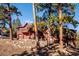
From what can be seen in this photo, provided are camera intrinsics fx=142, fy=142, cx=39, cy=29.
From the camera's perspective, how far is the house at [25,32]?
157cm

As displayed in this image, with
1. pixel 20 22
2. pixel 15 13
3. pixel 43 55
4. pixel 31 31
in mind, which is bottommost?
pixel 43 55

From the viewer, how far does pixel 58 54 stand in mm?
1650

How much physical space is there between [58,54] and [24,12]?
0.62 metres

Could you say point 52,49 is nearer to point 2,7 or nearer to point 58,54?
point 58,54

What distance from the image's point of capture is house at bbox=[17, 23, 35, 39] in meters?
1.57

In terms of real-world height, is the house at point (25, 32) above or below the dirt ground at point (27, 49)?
above

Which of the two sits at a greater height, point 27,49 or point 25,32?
point 25,32

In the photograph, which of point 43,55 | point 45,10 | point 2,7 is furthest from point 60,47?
point 2,7

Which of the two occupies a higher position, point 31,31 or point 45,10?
point 45,10

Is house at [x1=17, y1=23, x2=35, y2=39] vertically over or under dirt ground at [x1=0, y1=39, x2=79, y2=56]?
over

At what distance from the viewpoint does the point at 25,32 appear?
1570 mm

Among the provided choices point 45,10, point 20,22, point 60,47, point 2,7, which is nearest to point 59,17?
point 45,10

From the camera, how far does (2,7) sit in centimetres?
165

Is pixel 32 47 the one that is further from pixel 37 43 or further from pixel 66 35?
pixel 66 35
